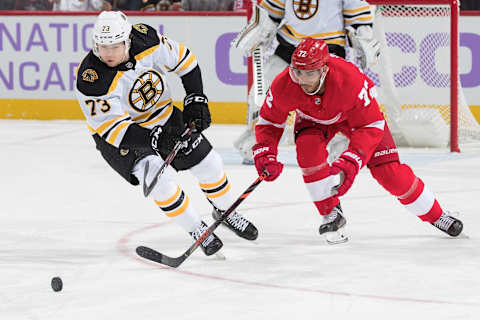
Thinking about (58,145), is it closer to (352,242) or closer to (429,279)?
(352,242)

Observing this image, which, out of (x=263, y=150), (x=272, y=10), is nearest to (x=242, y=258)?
(x=263, y=150)

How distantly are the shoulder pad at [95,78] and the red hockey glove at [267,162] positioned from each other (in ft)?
1.89

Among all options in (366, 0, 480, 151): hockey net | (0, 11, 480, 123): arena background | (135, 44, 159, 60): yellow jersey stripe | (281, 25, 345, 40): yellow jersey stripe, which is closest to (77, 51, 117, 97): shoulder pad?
(135, 44, 159, 60): yellow jersey stripe

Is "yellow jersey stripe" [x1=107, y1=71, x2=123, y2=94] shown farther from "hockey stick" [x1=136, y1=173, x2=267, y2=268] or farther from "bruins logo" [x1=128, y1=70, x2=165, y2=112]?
"hockey stick" [x1=136, y1=173, x2=267, y2=268]

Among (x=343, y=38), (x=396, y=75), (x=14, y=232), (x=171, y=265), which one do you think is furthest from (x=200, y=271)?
(x=396, y=75)

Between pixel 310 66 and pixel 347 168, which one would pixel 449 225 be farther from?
pixel 310 66

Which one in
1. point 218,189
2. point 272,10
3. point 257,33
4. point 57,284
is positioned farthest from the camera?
point 257,33

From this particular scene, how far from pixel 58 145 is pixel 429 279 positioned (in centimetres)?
444

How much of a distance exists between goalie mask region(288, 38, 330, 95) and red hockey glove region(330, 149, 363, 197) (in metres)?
0.26

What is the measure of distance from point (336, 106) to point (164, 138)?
0.66 meters

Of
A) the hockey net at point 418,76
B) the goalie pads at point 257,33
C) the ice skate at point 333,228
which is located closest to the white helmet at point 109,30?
the ice skate at point 333,228

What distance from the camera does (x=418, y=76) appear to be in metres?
6.88

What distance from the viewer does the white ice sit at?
297 centimetres

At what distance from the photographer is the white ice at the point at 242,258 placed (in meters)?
2.97
